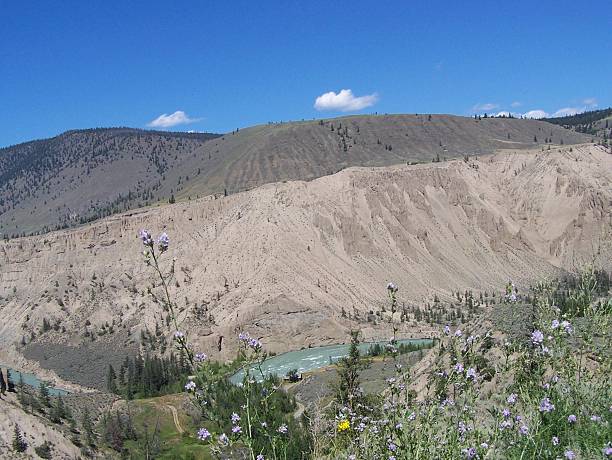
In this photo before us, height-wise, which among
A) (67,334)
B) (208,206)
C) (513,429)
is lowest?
(67,334)

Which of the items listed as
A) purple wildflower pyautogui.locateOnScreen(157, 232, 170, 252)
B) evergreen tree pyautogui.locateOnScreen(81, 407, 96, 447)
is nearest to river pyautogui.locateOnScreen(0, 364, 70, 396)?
evergreen tree pyautogui.locateOnScreen(81, 407, 96, 447)

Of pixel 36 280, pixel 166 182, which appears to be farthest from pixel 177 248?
pixel 166 182

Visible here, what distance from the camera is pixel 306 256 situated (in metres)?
61.7

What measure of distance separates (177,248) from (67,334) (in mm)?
14851

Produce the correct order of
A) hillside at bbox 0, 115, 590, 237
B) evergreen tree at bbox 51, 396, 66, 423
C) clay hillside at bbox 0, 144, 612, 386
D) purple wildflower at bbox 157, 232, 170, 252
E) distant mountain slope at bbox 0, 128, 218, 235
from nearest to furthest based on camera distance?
purple wildflower at bbox 157, 232, 170, 252 < evergreen tree at bbox 51, 396, 66, 423 < clay hillside at bbox 0, 144, 612, 386 < hillside at bbox 0, 115, 590, 237 < distant mountain slope at bbox 0, 128, 218, 235

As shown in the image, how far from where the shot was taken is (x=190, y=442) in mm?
35188

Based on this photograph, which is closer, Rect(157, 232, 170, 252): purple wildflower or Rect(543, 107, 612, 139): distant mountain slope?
Rect(157, 232, 170, 252): purple wildflower

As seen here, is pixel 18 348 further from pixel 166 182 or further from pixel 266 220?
pixel 166 182

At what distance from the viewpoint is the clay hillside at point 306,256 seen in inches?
2251

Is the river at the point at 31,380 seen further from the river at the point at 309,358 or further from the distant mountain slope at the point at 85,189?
the distant mountain slope at the point at 85,189

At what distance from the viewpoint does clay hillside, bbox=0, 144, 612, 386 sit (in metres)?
57.2

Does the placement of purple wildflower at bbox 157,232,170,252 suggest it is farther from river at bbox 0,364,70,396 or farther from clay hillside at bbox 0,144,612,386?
river at bbox 0,364,70,396

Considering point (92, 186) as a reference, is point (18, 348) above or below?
below

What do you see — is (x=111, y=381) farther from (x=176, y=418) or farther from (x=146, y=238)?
(x=146, y=238)
